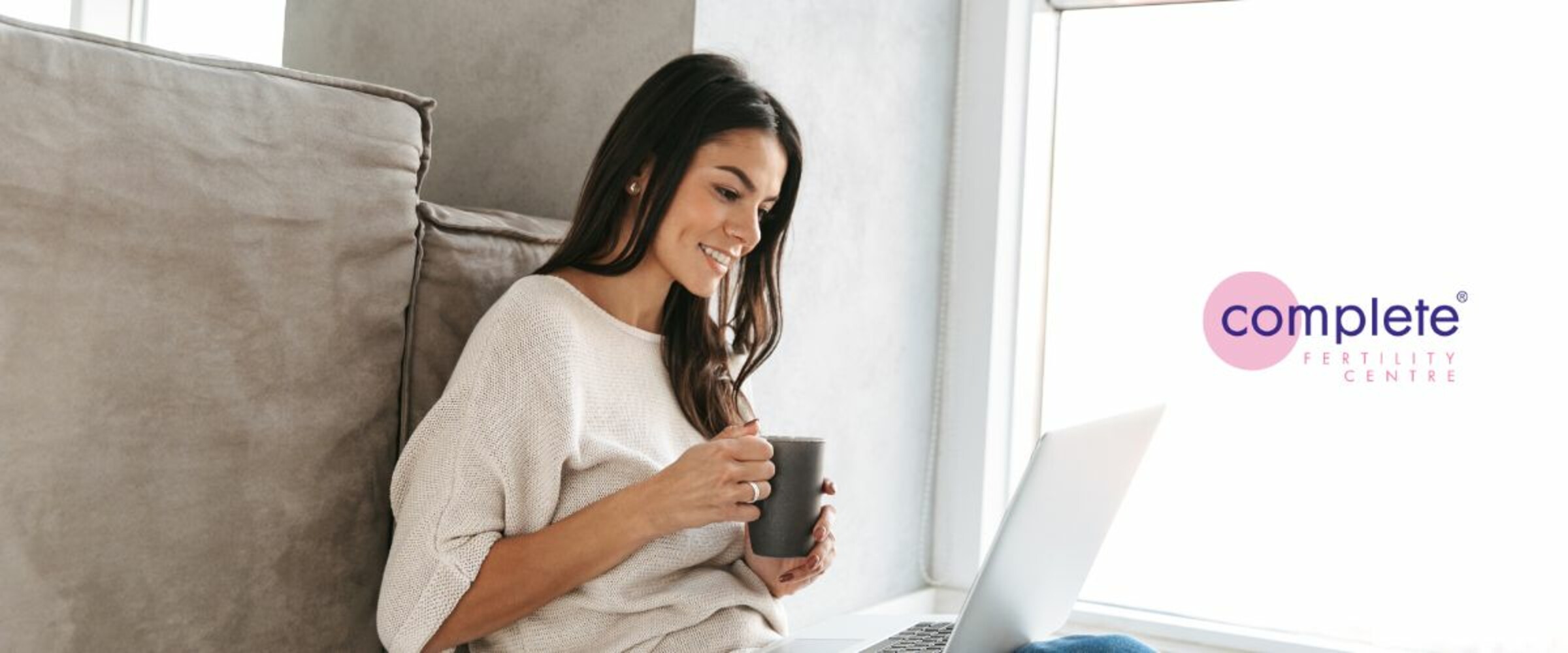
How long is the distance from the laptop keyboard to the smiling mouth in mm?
449

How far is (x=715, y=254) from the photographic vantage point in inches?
56.9

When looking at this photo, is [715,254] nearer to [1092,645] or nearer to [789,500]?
[789,500]

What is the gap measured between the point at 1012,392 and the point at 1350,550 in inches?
24.6

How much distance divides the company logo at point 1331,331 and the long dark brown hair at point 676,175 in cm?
106

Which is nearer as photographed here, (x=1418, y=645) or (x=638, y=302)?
(x=638, y=302)

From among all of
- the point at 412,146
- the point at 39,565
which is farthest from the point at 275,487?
the point at 412,146

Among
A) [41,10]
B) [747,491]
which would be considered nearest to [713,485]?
[747,491]

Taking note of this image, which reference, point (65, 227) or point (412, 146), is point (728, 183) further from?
point (65, 227)

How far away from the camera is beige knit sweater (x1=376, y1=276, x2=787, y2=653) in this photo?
1.22 m

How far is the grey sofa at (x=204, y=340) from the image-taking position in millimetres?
1064

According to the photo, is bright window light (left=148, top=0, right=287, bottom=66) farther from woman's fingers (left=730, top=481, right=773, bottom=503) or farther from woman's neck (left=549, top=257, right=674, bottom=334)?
woman's fingers (left=730, top=481, right=773, bottom=503)

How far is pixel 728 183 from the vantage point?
143cm

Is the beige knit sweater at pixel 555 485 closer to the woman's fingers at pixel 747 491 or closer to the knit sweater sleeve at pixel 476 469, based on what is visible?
the knit sweater sleeve at pixel 476 469

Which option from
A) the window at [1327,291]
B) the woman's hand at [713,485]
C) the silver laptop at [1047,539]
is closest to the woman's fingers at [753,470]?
the woman's hand at [713,485]
